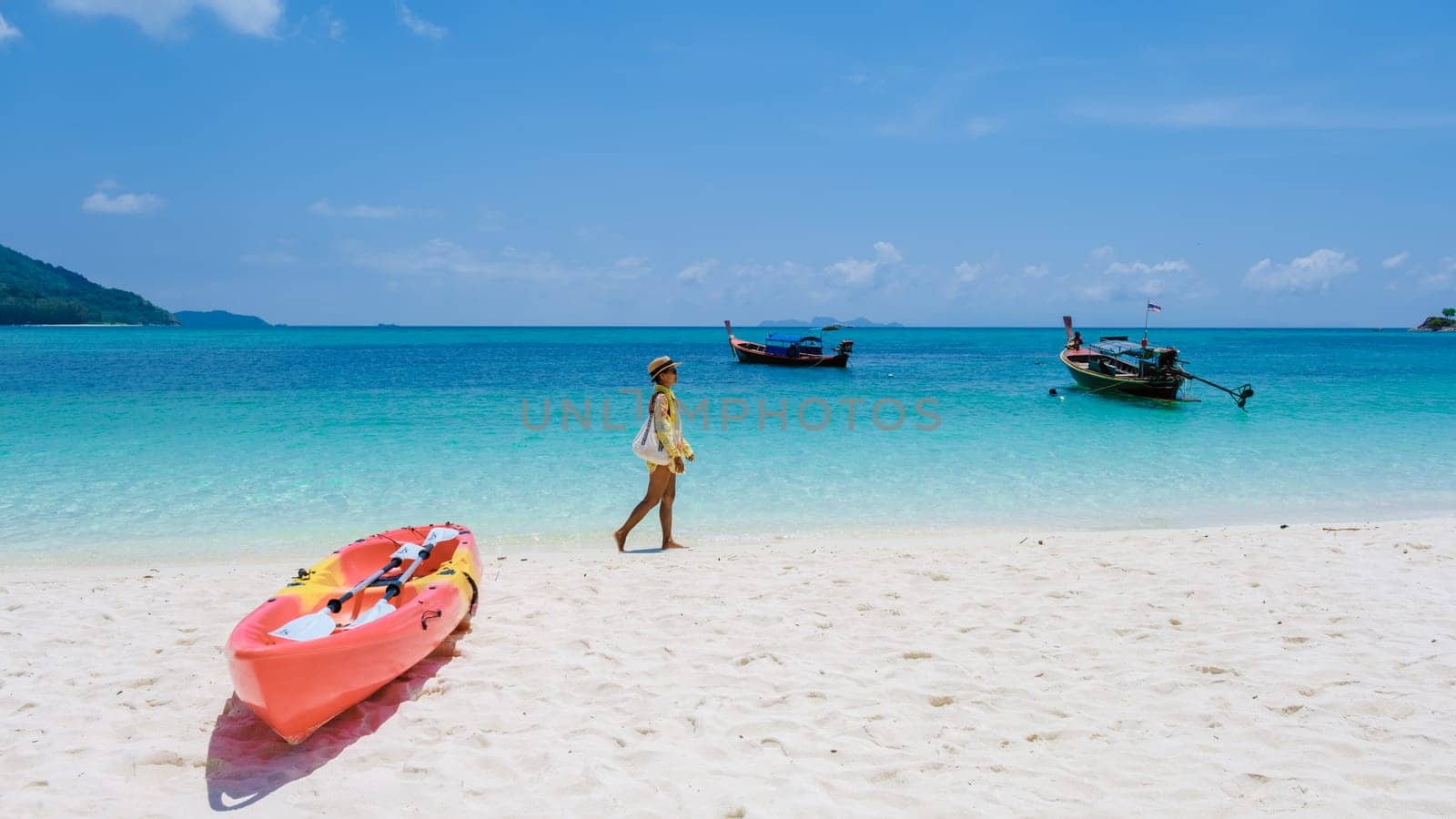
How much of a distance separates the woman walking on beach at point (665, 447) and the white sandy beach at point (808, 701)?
1.40m

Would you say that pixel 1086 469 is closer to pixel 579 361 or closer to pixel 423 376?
pixel 423 376

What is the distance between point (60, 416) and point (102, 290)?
642 ft

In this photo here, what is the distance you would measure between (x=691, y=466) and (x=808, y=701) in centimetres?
911

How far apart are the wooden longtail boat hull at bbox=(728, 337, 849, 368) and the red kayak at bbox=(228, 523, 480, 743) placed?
122 ft

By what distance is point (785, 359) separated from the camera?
141 feet

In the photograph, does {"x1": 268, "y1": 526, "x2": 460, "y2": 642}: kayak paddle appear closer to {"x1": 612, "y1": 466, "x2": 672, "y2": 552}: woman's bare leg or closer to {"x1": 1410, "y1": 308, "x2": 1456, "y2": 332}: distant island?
{"x1": 612, "y1": 466, "x2": 672, "y2": 552}: woman's bare leg

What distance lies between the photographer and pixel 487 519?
393 inches

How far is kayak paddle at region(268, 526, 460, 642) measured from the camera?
4.12m

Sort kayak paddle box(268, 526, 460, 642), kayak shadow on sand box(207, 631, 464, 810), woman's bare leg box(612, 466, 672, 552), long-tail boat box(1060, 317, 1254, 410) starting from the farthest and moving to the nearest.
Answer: long-tail boat box(1060, 317, 1254, 410) < woman's bare leg box(612, 466, 672, 552) < kayak paddle box(268, 526, 460, 642) < kayak shadow on sand box(207, 631, 464, 810)

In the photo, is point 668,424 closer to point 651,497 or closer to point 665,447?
point 665,447

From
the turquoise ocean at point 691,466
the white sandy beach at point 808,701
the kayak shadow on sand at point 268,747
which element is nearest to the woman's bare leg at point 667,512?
the turquoise ocean at point 691,466

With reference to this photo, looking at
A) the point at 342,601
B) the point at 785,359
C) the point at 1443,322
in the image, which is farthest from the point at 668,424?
the point at 1443,322

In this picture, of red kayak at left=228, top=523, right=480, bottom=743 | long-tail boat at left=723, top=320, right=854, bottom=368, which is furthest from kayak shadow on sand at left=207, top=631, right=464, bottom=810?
long-tail boat at left=723, top=320, right=854, bottom=368

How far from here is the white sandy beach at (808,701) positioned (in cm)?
345
